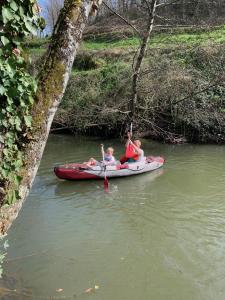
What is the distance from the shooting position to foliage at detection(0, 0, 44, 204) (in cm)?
301

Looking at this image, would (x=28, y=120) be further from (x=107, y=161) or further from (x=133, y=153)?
(x=133, y=153)

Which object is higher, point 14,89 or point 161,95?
point 14,89

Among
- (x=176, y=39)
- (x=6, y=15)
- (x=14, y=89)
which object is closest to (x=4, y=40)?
(x=6, y=15)

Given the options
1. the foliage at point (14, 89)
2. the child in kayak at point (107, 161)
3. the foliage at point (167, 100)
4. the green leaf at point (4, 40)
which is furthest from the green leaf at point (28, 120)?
the foliage at point (167, 100)

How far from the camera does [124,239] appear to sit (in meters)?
8.73

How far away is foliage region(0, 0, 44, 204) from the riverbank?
14.5m

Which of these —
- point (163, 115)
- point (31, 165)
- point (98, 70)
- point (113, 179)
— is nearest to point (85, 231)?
point (113, 179)

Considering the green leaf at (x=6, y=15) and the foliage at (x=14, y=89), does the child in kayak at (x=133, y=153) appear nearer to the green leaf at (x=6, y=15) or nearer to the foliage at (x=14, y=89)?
the foliage at (x=14, y=89)

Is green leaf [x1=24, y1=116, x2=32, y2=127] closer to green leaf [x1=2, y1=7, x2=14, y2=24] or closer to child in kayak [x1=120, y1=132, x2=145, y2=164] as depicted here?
green leaf [x1=2, y1=7, x2=14, y2=24]

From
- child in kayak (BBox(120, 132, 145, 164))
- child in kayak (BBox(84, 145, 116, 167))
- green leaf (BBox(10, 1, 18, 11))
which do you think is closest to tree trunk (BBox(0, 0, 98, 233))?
green leaf (BBox(10, 1, 18, 11))

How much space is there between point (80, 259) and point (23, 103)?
506 cm

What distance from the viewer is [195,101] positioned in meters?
20.1

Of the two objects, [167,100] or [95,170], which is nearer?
[95,170]

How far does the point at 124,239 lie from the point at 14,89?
6.10 m
